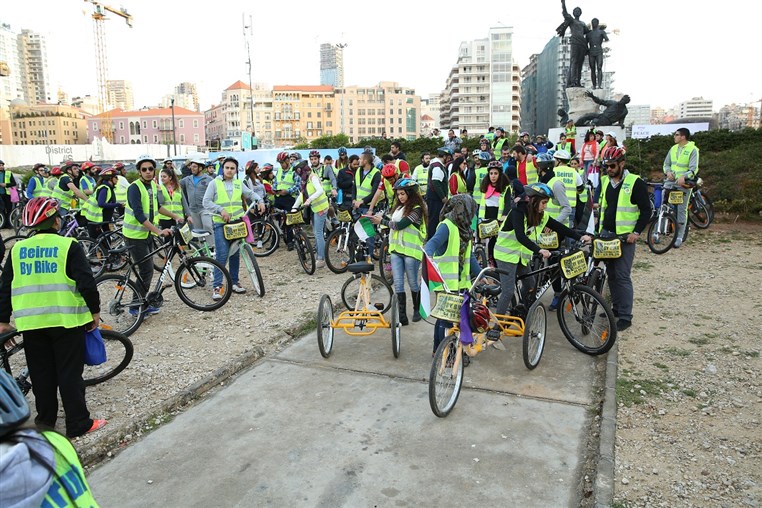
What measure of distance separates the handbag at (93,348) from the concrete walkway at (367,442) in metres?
0.75

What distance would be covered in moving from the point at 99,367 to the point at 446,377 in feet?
11.7

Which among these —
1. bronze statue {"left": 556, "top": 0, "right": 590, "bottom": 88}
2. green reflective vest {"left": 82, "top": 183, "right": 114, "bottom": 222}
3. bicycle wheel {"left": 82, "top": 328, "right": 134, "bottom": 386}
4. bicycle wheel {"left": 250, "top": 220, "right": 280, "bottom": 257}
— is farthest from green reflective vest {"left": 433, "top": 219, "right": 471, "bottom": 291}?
bronze statue {"left": 556, "top": 0, "right": 590, "bottom": 88}

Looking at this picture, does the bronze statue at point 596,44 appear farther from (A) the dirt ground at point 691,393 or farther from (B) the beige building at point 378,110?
(B) the beige building at point 378,110

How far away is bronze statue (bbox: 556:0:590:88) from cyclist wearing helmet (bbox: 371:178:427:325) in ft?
54.8

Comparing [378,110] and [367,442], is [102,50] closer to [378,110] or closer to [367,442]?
[378,110]

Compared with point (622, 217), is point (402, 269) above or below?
below

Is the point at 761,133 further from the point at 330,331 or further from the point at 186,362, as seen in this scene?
the point at 186,362

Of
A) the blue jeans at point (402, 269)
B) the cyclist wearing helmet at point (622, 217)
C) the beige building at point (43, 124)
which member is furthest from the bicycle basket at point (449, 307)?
the beige building at point (43, 124)

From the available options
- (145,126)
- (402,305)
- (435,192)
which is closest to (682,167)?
(435,192)

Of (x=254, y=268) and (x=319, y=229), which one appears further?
(x=319, y=229)

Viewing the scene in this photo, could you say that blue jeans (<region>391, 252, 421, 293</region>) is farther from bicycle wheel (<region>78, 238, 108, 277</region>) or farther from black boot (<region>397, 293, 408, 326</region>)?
bicycle wheel (<region>78, 238, 108, 277</region>)

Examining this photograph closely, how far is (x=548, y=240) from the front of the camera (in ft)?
20.6

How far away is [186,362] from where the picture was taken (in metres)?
5.92

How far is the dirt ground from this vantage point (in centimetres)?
364
